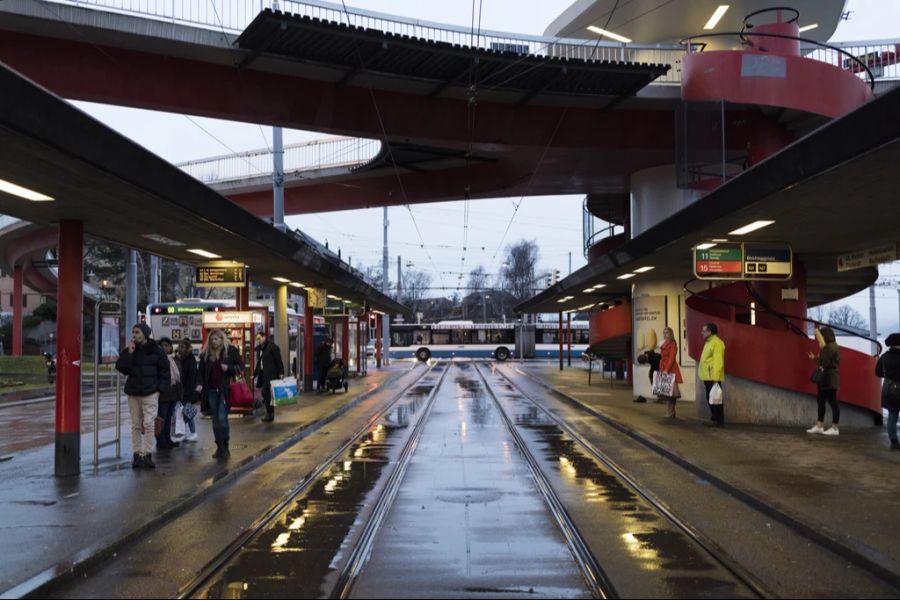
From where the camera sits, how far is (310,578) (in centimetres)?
619

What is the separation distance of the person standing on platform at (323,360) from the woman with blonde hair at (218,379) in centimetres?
1292

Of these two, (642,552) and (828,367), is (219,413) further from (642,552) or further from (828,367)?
(828,367)

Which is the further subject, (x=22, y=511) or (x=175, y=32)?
(x=175, y=32)

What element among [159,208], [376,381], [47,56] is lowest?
[376,381]

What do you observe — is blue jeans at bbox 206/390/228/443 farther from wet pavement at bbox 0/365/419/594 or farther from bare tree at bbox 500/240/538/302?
bare tree at bbox 500/240/538/302

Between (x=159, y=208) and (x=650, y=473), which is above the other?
(x=159, y=208)

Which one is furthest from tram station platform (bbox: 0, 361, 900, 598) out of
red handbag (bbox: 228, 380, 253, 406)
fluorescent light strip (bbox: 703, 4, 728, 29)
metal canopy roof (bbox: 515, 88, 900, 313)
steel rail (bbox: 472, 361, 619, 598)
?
fluorescent light strip (bbox: 703, 4, 728, 29)

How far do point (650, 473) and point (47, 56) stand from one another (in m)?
15.3

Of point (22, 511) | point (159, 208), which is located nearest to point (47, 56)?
point (159, 208)

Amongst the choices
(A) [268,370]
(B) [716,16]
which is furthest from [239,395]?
(B) [716,16]

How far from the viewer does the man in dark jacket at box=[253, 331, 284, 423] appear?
1727cm

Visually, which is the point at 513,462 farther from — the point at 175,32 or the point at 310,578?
the point at 175,32

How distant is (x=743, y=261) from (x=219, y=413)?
30.2 feet

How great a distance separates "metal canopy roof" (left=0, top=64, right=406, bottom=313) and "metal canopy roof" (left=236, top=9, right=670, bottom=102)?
4.72 metres
